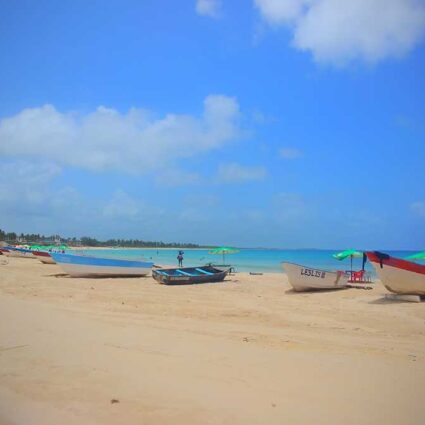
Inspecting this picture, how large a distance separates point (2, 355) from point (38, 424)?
2388mm

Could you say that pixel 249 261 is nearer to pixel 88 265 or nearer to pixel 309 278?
pixel 88 265

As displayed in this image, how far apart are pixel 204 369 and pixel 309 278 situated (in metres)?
12.6

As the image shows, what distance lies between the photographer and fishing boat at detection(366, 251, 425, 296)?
537 inches

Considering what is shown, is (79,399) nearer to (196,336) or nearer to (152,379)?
(152,379)

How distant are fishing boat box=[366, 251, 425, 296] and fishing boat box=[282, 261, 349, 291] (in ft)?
11.4

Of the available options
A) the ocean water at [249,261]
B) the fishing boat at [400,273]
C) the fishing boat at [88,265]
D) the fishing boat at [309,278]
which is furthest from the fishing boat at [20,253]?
the fishing boat at [400,273]

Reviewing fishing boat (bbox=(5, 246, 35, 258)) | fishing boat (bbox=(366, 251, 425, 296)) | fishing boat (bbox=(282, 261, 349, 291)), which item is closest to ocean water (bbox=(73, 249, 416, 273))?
fishing boat (bbox=(5, 246, 35, 258))

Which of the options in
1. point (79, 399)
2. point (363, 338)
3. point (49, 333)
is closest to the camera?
point (79, 399)

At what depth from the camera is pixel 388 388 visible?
180 inches


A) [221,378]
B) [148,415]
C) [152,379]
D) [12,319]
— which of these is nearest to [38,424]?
[148,415]

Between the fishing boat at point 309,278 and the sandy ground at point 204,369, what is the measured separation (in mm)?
7072

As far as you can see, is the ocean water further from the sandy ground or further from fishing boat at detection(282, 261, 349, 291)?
the sandy ground

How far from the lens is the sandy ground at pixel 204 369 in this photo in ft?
12.8

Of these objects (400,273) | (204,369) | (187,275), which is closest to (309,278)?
(400,273)
